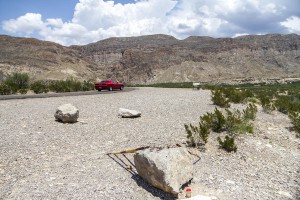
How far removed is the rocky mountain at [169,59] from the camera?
103 metres

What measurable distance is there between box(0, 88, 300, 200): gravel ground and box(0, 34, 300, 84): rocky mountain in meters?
77.2

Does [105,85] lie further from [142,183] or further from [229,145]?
[142,183]

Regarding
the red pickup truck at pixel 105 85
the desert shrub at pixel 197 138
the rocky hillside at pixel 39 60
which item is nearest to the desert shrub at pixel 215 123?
the desert shrub at pixel 197 138

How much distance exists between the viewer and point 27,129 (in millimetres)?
11711

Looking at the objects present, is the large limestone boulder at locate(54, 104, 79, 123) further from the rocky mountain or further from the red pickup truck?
the rocky mountain

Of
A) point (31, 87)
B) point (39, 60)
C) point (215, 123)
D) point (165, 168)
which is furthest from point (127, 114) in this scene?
point (39, 60)

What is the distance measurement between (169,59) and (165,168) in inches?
4801

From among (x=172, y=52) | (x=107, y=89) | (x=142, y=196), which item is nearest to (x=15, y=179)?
(x=142, y=196)

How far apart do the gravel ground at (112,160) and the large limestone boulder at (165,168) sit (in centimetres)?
27

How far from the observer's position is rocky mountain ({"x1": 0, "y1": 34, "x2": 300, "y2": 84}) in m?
103

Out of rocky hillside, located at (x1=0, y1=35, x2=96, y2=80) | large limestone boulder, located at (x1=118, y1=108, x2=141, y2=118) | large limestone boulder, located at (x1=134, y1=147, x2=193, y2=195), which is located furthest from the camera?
rocky hillside, located at (x1=0, y1=35, x2=96, y2=80)

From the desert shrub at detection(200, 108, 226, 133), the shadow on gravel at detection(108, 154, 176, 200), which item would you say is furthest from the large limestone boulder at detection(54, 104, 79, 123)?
the desert shrub at detection(200, 108, 226, 133)

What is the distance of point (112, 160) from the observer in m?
9.18

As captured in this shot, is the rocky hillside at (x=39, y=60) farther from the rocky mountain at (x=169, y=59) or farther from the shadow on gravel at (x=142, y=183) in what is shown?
the shadow on gravel at (x=142, y=183)
